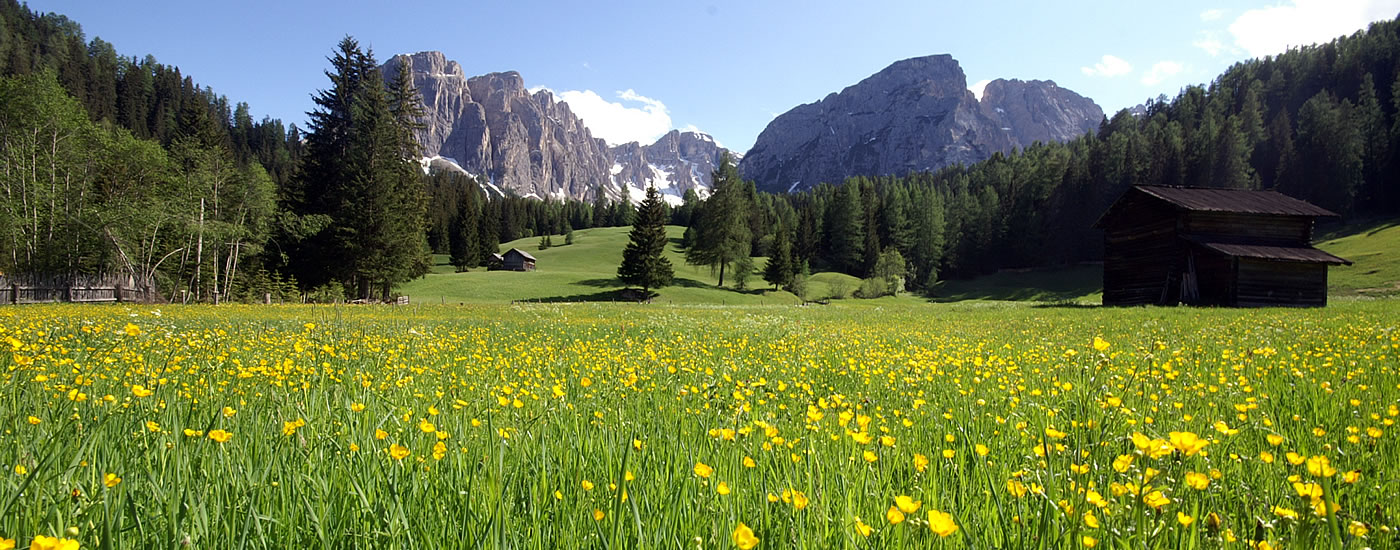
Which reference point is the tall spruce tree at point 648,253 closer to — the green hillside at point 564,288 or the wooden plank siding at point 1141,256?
the green hillside at point 564,288

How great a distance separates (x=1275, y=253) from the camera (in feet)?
84.5

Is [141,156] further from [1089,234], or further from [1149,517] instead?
[1089,234]

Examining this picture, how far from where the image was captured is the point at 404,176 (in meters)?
37.8

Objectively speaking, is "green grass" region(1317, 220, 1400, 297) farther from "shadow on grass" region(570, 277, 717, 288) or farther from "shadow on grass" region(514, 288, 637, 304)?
"shadow on grass" region(514, 288, 637, 304)

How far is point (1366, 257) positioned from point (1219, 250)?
124 feet

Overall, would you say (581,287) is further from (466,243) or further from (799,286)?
(466,243)

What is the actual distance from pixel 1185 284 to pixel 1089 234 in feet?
159

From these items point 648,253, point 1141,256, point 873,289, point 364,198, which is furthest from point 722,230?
point 1141,256

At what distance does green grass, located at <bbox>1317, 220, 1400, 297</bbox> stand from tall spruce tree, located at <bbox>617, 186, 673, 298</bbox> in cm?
4955

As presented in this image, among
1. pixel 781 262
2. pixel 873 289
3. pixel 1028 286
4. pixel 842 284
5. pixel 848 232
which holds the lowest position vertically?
pixel 873 289

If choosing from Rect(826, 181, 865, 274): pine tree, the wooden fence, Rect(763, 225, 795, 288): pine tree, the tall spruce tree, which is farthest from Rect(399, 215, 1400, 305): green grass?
Rect(826, 181, 865, 274): pine tree

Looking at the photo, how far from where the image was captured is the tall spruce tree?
175 feet

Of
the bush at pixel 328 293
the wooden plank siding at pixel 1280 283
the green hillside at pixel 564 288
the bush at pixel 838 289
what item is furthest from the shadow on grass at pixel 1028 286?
the bush at pixel 328 293

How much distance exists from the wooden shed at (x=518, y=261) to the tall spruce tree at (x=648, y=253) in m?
30.1
